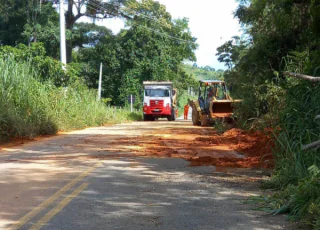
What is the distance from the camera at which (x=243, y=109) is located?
19594 millimetres

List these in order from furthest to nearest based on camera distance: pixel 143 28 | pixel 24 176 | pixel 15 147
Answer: pixel 143 28, pixel 15 147, pixel 24 176

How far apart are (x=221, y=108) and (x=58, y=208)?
68.5 feet

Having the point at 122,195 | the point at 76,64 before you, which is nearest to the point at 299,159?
the point at 122,195

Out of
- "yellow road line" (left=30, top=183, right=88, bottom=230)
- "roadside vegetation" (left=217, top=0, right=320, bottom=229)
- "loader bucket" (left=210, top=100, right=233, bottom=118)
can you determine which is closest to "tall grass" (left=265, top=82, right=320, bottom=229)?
"roadside vegetation" (left=217, top=0, right=320, bottom=229)

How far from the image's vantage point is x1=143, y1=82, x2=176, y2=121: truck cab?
40.7 m

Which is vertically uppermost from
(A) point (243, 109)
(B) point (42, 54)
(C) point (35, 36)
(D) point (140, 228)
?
(C) point (35, 36)

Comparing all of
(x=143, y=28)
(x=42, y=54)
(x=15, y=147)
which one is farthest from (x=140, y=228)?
(x=143, y=28)

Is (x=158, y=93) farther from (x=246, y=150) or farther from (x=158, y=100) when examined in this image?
(x=246, y=150)

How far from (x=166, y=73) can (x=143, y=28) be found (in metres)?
5.60

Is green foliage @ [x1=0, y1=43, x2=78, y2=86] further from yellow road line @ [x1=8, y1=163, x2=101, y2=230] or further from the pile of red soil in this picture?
yellow road line @ [x1=8, y1=163, x2=101, y2=230]

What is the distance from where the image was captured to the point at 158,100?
4069 cm

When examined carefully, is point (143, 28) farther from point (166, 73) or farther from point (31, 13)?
point (31, 13)

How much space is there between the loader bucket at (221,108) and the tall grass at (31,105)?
7746 millimetres

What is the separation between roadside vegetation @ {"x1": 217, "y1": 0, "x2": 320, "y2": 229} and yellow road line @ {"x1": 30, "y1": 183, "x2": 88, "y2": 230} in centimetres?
303
